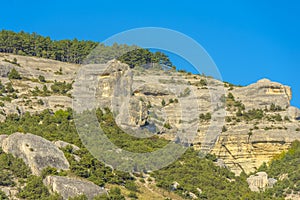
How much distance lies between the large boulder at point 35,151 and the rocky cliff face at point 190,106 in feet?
51.8

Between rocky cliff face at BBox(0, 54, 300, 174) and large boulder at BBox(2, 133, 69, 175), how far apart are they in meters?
15.8

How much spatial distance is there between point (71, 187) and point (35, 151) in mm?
7979

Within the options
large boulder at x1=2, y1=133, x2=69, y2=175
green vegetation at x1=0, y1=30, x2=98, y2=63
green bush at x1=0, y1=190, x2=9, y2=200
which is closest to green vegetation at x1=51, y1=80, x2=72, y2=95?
green vegetation at x1=0, y1=30, x2=98, y2=63

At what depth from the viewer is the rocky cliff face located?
9175 centimetres

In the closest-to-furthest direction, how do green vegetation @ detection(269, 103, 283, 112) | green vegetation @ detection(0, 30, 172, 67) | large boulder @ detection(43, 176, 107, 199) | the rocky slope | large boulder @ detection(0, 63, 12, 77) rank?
large boulder @ detection(43, 176, 107, 199) → the rocky slope → green vegetation @ detection(269, 103, 283, 112) → large boulder @ detection(0, 63, 12, 77) → green vegetation @ detection(0, 30, 172, 67)

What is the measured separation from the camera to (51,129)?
79.8 m

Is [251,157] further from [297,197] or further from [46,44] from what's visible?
[46,44]

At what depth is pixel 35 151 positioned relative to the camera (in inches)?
2564

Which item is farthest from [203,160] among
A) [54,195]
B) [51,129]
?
[54,195]

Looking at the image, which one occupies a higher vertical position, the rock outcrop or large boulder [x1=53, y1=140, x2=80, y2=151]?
large boulder [x1=53, y1=140, x2=80, y2=151]

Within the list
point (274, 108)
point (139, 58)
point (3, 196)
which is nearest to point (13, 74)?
point (139, 58)

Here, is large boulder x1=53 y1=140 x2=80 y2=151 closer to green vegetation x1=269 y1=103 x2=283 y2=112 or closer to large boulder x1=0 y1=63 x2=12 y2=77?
large boulder x1=0 y1=63 x2=12 y2=77

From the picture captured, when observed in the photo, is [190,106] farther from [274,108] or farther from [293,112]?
[293,112]

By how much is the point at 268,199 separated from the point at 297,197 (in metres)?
3.57
